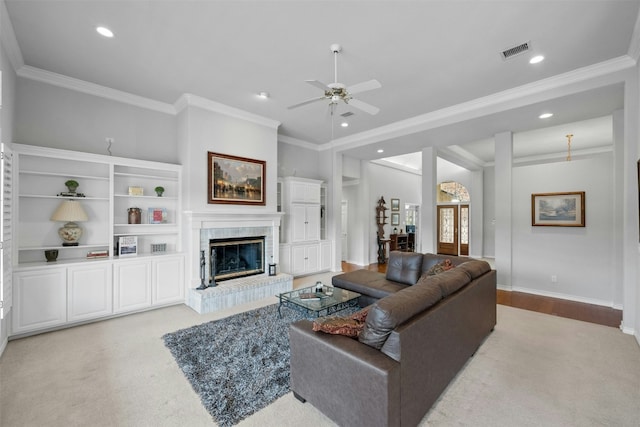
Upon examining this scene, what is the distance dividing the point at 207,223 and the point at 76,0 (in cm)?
281

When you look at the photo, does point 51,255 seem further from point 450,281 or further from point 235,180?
point 450,281

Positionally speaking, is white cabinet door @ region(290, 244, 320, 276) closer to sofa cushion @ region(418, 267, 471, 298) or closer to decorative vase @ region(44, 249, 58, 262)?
decorative vase @ region(44, 249, 58, 262)

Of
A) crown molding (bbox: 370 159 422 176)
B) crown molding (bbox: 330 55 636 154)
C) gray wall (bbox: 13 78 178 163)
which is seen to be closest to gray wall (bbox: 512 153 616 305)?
crown molding (bbox: 330 55 636 154)

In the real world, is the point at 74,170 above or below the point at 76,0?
below

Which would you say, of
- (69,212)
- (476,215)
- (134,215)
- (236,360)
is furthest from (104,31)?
(476,215)

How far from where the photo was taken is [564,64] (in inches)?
130

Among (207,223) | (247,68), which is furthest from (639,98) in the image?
Result: (207,223)

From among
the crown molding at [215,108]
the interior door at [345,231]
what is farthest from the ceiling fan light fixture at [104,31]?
the interior door at [345,231]

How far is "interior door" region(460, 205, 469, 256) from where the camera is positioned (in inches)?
358

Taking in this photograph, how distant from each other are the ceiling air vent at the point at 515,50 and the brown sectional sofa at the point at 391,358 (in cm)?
254

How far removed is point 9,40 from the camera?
2.82 metres

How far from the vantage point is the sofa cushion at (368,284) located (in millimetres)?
3684

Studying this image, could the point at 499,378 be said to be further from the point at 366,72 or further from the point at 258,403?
the point at 366,72

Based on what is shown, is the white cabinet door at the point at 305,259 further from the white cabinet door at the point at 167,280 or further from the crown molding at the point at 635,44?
the crown molding at the point at 635,44
